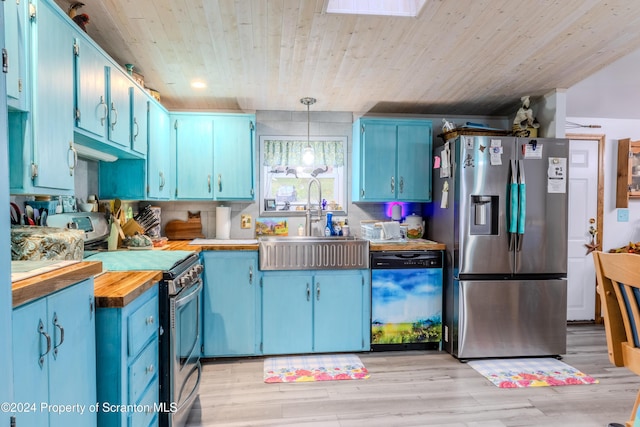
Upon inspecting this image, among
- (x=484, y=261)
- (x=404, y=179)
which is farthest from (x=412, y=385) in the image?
(x=404, y=179)

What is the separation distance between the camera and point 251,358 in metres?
3.19

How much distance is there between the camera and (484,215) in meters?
3.10

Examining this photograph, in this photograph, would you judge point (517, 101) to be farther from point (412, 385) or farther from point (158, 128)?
point (158, 128)

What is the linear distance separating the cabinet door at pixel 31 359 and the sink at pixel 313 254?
6.88 feet

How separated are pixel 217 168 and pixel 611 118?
4.29 metres

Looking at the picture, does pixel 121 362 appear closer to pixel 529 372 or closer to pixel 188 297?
pixel 188 297

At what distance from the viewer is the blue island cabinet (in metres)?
3.16

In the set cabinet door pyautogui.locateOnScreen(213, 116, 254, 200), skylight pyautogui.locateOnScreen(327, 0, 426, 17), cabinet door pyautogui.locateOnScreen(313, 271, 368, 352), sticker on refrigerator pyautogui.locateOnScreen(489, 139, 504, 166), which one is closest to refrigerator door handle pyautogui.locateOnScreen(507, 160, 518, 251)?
sticker on refrigerator pyautogui.locateOnScreen(489, 139, 504, 166)

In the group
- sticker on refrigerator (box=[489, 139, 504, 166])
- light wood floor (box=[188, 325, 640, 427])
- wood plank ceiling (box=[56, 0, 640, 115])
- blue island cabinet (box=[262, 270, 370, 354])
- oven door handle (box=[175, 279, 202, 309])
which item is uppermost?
wood plank ceiling (box=[56, 0, 640, 115])

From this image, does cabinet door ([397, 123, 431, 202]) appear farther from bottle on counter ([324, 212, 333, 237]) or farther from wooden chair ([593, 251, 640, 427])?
wooden chair ([593, 251, 640, 427])

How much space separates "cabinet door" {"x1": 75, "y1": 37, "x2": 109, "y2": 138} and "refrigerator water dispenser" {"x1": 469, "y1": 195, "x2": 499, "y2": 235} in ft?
8.79

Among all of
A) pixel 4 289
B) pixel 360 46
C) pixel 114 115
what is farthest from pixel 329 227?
pixel 4 289

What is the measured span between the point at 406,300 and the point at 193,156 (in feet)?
7.65

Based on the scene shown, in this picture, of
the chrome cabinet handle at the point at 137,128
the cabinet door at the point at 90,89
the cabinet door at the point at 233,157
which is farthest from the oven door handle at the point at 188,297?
the cabinet door at the point at 233,157
